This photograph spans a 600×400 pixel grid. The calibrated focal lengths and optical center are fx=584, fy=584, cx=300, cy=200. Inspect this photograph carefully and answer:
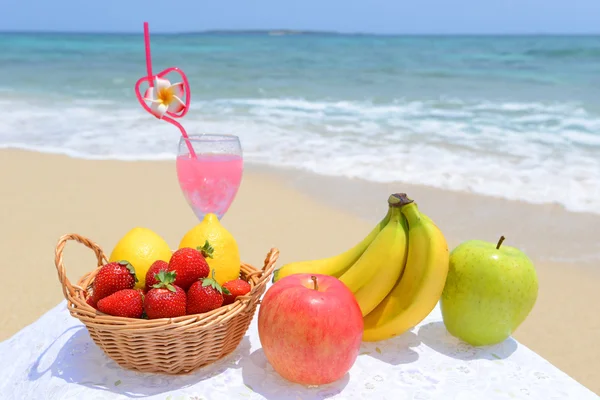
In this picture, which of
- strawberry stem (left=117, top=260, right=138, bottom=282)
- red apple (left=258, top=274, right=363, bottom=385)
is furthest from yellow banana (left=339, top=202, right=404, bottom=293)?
strawberry stem (left=117, top=260, right=138, bottom=282)

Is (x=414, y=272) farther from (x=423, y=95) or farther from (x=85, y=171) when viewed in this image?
(x=423, y=95)

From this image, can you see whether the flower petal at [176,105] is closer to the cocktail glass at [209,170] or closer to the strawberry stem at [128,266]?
the cocktail glass at [209,170]

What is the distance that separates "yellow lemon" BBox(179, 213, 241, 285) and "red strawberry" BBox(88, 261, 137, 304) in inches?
7.1

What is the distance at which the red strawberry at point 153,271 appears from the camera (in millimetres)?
1204

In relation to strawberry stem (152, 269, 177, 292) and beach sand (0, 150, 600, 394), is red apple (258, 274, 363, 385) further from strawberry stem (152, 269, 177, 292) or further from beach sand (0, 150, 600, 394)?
beach sand (0, 150, 600, 394)

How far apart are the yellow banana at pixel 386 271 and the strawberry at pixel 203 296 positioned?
35 cm

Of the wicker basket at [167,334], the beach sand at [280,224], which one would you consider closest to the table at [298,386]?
the wicker basket at [167,334]

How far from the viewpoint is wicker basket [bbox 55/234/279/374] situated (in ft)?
3.62

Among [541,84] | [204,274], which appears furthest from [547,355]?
[541,84]

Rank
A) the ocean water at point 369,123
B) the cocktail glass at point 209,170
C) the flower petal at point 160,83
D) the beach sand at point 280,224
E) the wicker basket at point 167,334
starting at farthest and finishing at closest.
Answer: the ocean water at point 369,123 → the beach sand at point 280,224 → the cocktail glass at point 209,170 → the flower petal at point 160,83 → the wicker basket at point 167,334

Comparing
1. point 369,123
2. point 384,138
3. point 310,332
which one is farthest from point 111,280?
point 369,123

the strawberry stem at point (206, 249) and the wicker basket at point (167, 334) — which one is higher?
the strawberry stem at point (206, 249)

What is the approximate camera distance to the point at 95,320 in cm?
113

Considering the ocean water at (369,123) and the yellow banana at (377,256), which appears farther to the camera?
the ocean water at (369,123)
